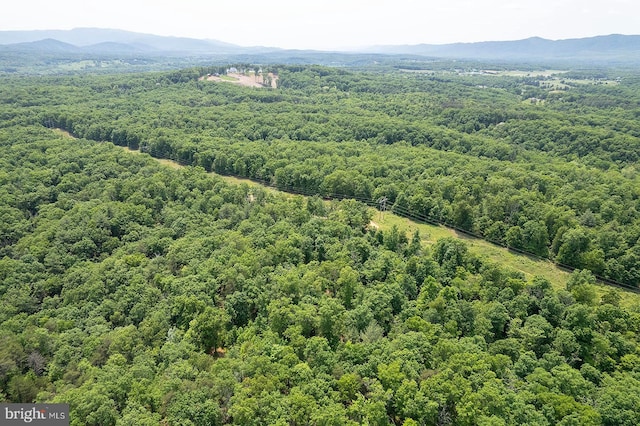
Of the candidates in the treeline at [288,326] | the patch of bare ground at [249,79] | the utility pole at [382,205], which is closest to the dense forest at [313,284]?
the treeline at [288,326]

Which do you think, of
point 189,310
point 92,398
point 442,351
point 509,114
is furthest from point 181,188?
point 509,114

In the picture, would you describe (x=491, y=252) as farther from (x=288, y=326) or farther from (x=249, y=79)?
(x=249, y=79)

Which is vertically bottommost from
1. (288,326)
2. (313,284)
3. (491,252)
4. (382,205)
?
(491,252)

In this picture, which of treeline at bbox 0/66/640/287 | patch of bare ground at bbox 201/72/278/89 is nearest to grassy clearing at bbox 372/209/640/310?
A: treeline at bbox 0/66/640/287

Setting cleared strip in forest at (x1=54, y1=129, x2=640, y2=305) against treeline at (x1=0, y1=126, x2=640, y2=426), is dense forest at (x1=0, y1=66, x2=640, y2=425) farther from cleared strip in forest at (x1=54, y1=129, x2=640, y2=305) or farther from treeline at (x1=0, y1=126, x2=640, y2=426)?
cleared strip in forest at (x1=54, y1=129, x2=640, y2=305)

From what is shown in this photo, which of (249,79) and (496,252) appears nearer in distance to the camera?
(496,252)

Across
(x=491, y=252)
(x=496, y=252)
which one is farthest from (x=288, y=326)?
(x=496, y=252)

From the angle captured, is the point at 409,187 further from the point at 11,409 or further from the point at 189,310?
the point at 11,409

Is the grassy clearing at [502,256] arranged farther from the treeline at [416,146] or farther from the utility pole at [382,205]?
the treeline at [416,146]

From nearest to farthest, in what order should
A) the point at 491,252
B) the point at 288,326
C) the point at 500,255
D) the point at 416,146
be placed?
the point at 288,326 → the point at 500,255 → the point at 491,252 → the point at 416,146
